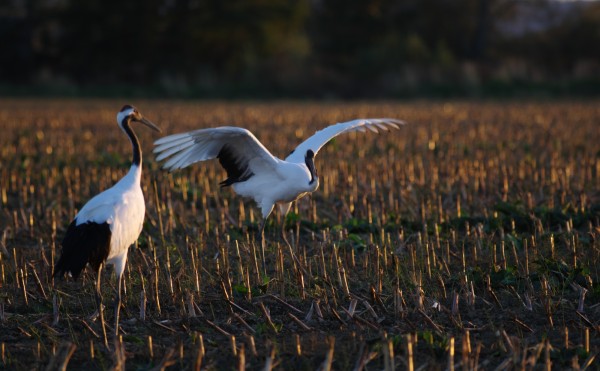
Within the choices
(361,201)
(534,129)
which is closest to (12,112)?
(534,129)

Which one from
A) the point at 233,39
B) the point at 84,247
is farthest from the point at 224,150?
the point at 233,39

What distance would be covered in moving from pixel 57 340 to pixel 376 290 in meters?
Answer: 2.09

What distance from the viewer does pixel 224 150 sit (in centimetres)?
735

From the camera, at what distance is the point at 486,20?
114 ft

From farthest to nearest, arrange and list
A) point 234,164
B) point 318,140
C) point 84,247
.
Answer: point 318,140 < point 234,164 < point 84,247

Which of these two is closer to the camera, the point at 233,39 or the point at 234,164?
the point at 234,164

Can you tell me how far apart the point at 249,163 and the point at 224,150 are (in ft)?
0.80

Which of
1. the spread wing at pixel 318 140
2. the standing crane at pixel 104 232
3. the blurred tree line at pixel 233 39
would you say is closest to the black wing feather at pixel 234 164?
the spread wing at pixel 318 140

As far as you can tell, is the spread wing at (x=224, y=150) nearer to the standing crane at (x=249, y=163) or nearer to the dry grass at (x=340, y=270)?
the standing crane at (x=249, y=163)

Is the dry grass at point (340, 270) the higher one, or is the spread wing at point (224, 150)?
the spread wing at point (224, 150)

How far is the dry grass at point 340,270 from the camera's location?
15.4 feet

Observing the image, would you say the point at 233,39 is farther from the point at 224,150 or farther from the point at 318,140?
the point at 224,150

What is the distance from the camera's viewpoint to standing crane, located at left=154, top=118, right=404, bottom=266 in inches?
275

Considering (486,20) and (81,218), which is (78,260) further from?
(486,20)
